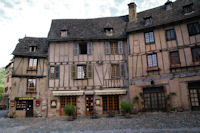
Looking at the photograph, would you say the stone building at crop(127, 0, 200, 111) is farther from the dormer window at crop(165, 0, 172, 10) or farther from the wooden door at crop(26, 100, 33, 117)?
the wooden door at crop(26, 100, 33, 117)

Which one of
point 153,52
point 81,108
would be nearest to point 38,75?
point 81,108

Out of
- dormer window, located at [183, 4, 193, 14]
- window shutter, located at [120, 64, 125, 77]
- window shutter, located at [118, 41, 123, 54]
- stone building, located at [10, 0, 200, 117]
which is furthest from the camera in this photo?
window shutter, located at [118, 41, 123, 54]

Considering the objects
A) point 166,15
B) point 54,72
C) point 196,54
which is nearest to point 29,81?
point 54,72

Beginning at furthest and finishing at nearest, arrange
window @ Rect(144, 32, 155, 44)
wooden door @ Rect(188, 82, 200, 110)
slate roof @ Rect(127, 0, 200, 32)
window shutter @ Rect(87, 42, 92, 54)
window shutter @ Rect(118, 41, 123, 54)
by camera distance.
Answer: window shutter @ Rect(87, 42, 92, 54) → window shutter @ Rect(118, 41, 123, 54) → window @ Rect(144, 32, 155, 44) → slate roof @ Rect(127, 0, 200, 32) → wooden door @ Rect(188, 82, 200, 110)

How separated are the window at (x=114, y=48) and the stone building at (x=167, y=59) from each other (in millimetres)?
1154

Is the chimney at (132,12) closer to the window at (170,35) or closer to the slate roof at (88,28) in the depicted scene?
the slate roof at (88,28)

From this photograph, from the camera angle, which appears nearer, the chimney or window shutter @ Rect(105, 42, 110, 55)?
window shutter @ Rect(105, 42, 110, 55)

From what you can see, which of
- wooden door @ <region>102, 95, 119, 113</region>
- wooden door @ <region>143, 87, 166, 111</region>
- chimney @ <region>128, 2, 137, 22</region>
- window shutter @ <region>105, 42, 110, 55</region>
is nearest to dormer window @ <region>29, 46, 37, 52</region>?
window shutter @ <region>105, 42, 110, 55</region>

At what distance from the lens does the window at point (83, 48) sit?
1456cm

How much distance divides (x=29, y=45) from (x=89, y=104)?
325 inches

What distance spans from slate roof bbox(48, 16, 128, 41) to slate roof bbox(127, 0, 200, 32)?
57.4 inches

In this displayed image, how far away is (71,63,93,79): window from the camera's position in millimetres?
14023

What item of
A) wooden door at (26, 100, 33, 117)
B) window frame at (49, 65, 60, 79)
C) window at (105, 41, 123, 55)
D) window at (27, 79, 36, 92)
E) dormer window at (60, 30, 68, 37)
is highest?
dormer window at (60, 30, 68, 37)

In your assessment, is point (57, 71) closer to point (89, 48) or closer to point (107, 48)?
point (89, 48)
